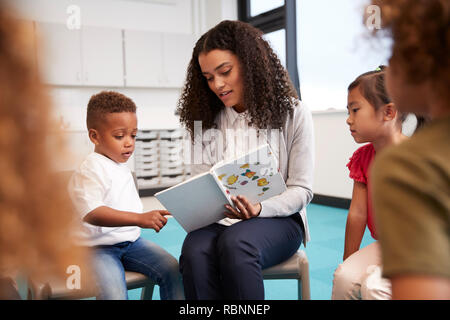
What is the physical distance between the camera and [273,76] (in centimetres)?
143

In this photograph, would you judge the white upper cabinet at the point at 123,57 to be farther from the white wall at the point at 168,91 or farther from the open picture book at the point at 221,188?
the open picture book at the point at 221,188

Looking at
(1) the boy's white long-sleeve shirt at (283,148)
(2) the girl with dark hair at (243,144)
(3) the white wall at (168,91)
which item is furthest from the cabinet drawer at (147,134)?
(1) the boy's white long-sleeve shirt at (283,148)

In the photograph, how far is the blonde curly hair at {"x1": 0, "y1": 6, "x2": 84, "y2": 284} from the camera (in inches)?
11.4

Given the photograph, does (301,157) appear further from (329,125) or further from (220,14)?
(220,14)

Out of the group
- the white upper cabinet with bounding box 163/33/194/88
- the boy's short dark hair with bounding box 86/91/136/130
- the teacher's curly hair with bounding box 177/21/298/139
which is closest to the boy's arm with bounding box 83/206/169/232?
the boy's short dark hair with bounding box 86/91/136/130

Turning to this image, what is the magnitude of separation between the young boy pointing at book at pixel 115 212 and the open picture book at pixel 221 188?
0.34 feet

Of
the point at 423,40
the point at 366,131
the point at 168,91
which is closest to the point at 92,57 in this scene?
the point at 168,91

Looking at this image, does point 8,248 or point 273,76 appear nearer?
point 8,248

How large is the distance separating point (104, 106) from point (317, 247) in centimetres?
171

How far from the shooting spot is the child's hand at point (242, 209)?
117 centimetres

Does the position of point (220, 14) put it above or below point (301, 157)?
above
